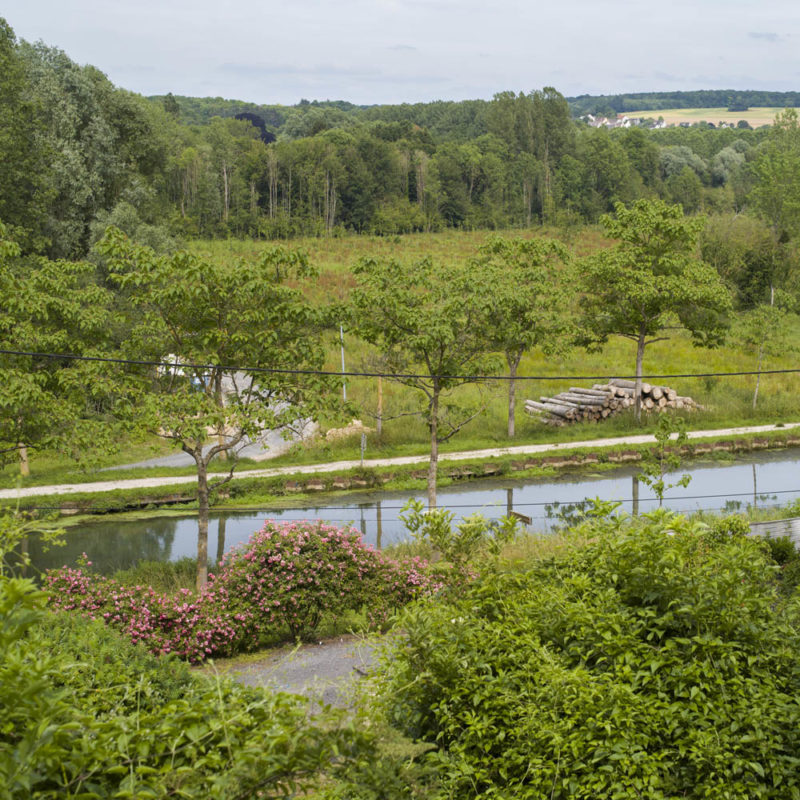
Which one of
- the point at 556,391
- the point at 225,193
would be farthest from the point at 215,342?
the point at 225,193

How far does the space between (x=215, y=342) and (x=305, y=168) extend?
5356cm

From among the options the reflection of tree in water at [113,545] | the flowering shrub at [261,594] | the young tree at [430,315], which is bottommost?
the reflection of tree in water at [113,545]

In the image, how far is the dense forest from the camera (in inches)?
1287

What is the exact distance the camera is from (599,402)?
30078mm

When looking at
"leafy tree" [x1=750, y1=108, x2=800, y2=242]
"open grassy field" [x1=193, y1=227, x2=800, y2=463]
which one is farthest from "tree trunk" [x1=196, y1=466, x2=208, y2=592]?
"leafy tree" [x1=750, y1=108, x2=800, y2=242]

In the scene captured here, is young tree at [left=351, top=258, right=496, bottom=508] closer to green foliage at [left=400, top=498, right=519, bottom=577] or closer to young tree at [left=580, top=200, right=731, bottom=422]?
green foliage at [left=400, top=498, right=519, bottom=577]

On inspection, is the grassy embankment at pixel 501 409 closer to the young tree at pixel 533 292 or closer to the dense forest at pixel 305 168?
the young tree at pixel 533 292

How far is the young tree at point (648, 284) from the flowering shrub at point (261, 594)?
18.8 metres

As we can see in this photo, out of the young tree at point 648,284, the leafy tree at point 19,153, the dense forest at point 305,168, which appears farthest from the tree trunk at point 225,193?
the young tree at point 648,284

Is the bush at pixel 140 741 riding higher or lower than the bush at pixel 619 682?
higher

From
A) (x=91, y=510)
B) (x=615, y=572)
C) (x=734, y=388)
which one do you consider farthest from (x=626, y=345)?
(x=615, y=572)

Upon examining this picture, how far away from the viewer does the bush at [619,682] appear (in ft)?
18.4

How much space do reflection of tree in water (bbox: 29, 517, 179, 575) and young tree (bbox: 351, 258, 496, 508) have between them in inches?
254

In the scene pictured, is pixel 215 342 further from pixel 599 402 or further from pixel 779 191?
pixel 779 191
